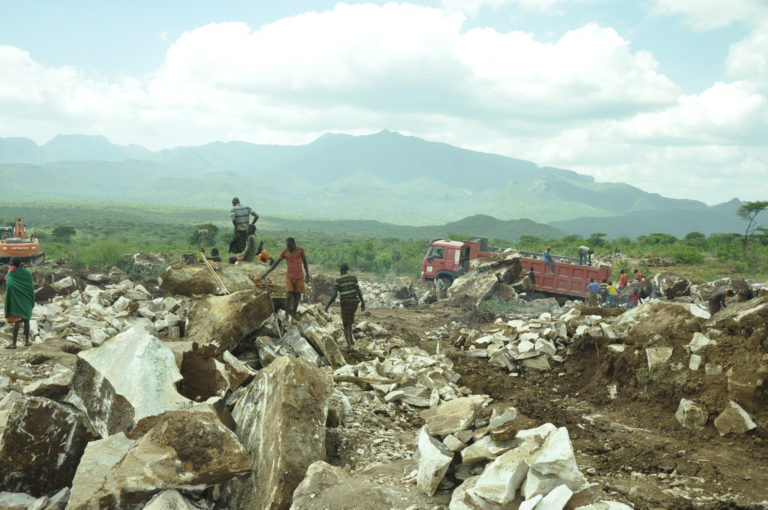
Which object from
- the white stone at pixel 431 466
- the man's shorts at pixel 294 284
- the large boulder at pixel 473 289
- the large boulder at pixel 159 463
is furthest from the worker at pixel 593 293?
the large boulder at pixel 159 463

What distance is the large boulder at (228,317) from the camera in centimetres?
759

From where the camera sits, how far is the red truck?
17.7 m

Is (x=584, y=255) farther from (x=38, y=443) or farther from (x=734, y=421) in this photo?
(x=38, y=443)

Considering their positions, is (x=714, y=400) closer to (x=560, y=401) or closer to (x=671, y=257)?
(x=560, y=401)

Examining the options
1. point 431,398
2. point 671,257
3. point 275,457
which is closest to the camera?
point 275,457

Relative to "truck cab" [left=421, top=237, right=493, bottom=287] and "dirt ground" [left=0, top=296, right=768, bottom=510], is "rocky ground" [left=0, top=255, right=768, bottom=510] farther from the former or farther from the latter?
"truck cab" [left=421, top=237, right=493, bottom=287]

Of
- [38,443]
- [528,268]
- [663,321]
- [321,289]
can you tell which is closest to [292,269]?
[38,443]

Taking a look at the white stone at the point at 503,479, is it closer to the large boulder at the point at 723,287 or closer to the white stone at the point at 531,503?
the white stone at the point at 531,503

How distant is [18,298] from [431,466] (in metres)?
6.71

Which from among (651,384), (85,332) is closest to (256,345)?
(85,332)

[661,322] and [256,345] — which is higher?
[661,322]

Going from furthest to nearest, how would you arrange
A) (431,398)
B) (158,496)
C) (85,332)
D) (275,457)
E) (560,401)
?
(85,332) < (560,401) < (431,398) < (275,457) < (158,496)

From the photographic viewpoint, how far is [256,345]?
805cm

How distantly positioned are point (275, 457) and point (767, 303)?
6.49 meters
